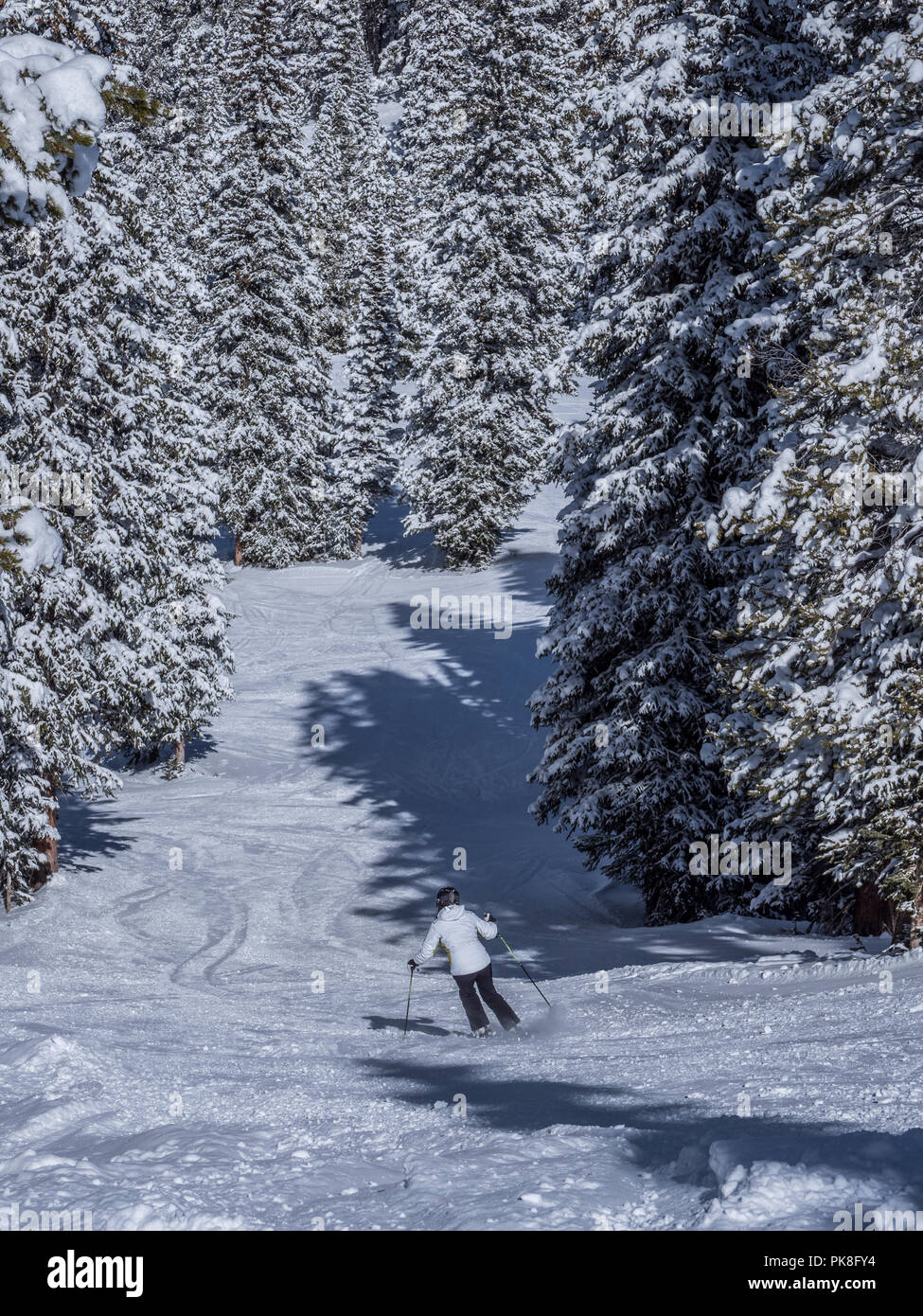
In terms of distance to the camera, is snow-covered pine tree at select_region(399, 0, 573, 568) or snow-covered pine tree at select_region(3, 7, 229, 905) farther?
snow-covered pine tree at select_region(399, 0, 573, 568)

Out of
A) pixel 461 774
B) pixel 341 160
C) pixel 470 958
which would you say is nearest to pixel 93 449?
pixel 470 958

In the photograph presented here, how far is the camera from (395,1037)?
11172 mm

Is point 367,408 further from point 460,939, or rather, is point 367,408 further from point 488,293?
point 460,939

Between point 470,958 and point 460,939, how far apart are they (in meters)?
0.19

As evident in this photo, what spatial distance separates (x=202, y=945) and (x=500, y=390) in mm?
24842

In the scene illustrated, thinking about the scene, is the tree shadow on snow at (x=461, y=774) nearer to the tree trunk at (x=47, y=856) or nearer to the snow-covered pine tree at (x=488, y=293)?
the snow-covered pine tree at (x=488, y=293)

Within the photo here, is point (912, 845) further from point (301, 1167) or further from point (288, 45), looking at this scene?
point (288, 45)

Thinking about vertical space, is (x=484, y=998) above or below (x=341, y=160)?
below

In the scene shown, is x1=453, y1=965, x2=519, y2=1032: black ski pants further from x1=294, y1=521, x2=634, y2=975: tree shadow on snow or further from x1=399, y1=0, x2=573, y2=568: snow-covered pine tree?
x1=399, y1=0, x2=573, y2=568: snow-covered pine tree

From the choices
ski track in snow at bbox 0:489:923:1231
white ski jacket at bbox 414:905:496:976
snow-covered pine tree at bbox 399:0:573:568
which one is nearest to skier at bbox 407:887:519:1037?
white ski jacket at bbox 414:905:496:976

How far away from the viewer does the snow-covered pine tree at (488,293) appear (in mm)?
37688

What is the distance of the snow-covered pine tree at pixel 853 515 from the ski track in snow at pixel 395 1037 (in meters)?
1.56

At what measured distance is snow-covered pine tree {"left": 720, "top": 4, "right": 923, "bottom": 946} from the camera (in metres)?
10.8
